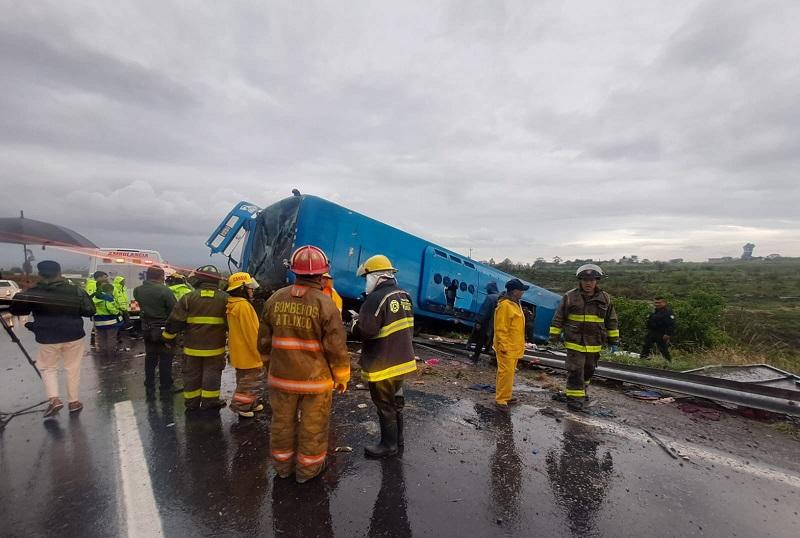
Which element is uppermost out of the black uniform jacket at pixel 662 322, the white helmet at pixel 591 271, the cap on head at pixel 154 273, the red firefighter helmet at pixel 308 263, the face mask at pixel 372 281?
the white helmet at pixel 591 271

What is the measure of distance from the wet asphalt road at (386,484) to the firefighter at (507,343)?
0.49 meters

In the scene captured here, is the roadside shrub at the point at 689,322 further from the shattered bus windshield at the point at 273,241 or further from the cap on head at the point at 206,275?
the cap on head at the point at 206,275

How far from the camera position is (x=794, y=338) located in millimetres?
26922

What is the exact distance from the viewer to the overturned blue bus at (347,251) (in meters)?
6.49

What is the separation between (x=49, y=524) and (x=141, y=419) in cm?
170

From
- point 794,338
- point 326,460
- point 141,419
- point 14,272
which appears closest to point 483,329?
point 326,460

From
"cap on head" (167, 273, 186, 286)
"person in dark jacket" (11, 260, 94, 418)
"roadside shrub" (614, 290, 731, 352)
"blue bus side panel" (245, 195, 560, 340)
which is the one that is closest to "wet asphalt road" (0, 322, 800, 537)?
"person in dark jacket" (11, 260, 94, 418)

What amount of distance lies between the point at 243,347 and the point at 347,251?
10.0 ft

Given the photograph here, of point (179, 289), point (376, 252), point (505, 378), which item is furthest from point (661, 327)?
point (179, 289)

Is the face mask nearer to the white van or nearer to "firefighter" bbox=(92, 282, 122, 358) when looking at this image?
"firefighter" bbox=(92, 282, 122, 358)

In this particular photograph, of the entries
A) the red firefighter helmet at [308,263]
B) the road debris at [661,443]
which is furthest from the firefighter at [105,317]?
the road debris at [661,443]

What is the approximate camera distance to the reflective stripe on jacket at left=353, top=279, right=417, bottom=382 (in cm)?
314

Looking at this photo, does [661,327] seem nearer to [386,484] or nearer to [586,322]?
[586,322]

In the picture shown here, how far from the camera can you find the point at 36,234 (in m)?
4.59
